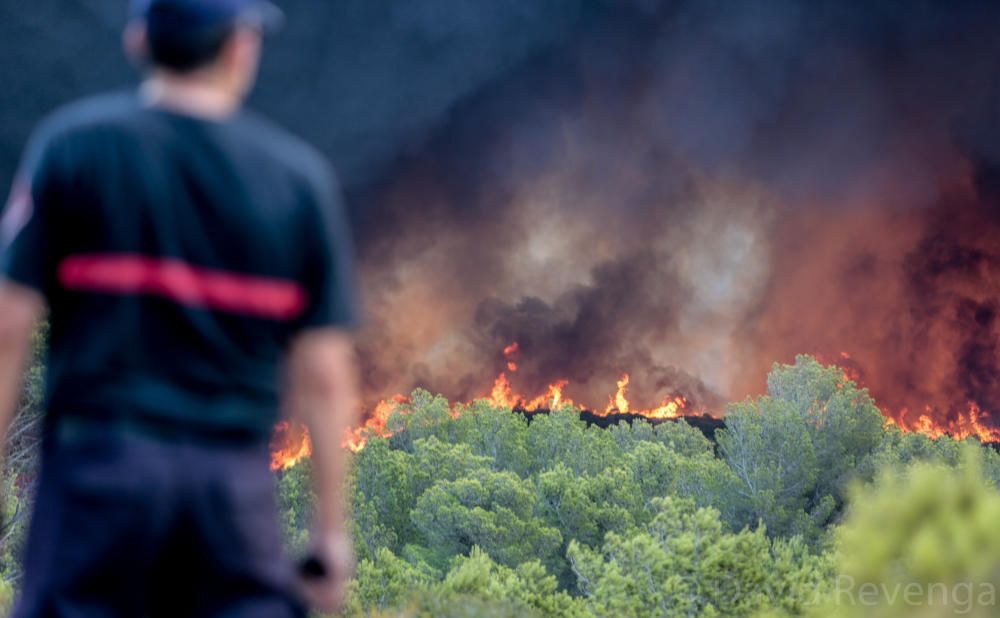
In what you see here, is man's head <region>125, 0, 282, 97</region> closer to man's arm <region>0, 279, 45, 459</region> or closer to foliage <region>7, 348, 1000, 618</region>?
man's arm <region>0, 279, 45, 459</region>

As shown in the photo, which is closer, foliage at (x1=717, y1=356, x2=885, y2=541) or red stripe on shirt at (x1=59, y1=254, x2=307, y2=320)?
red stripe on shirt at (x1=59, y1=254, x2=307, y2=320)

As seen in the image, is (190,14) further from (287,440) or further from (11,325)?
(287,440)

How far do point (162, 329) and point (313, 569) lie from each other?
719 millimetres

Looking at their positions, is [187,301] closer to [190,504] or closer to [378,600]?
[190,504]

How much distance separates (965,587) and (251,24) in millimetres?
3270

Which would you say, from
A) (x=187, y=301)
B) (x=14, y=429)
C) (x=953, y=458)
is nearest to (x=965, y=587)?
(x=187, y=301)

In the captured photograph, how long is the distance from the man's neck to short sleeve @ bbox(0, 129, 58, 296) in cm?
29

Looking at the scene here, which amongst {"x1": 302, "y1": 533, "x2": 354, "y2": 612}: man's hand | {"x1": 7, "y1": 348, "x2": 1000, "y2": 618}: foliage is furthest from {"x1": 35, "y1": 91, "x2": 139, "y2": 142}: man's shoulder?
{"x1": 7, "y1": 348, "x2": 1000, "y2": 618}: foliage

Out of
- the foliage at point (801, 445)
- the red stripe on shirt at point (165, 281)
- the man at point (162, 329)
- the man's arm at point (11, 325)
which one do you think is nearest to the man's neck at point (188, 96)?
the man at point (162, 329)

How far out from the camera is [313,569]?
2469mm

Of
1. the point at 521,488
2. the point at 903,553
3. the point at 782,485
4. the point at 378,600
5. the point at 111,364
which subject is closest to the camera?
the point at 111,364

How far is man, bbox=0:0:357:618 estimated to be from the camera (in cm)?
221

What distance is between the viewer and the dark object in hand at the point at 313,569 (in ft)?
8.09

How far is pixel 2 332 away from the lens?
2.28 m
